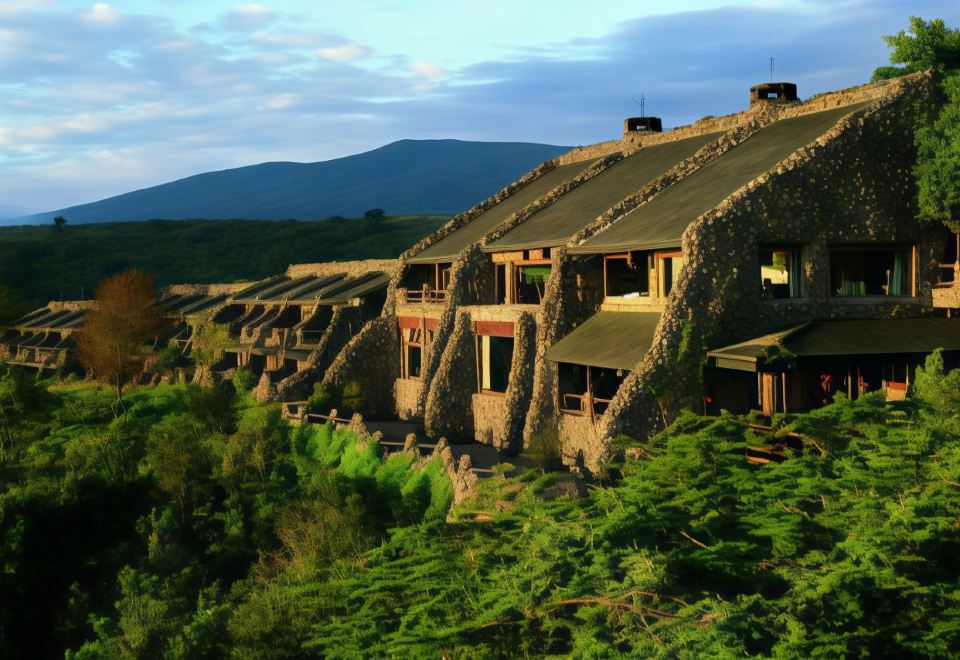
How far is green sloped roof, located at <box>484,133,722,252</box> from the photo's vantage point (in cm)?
4291

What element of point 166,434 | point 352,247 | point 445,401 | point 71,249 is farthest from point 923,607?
point 71,249

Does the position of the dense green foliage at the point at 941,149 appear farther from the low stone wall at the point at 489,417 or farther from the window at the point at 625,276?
the low stone wall at the point at 489,417

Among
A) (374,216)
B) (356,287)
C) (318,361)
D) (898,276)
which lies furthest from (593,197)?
(374,216)

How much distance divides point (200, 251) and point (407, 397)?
10985cm

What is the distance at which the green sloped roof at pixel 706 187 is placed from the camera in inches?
1385

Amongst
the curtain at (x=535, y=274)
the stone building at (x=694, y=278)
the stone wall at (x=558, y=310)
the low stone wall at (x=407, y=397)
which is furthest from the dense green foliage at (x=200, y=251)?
the stone wall at (x=558, y=310)

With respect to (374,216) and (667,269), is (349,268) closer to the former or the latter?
(667,269)

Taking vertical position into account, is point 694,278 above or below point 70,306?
above

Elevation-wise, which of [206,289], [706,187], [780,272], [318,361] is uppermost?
[706,187]

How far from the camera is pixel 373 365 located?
51.5 metres

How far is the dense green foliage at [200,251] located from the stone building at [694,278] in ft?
276

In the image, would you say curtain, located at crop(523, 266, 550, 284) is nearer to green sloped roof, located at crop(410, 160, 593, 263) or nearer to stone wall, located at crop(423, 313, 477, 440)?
stone wall, located at crop(423, 313, 477, 440)

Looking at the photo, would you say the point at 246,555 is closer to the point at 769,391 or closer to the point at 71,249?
the point at 769,391

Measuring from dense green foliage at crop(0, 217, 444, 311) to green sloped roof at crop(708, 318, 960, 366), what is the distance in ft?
314
